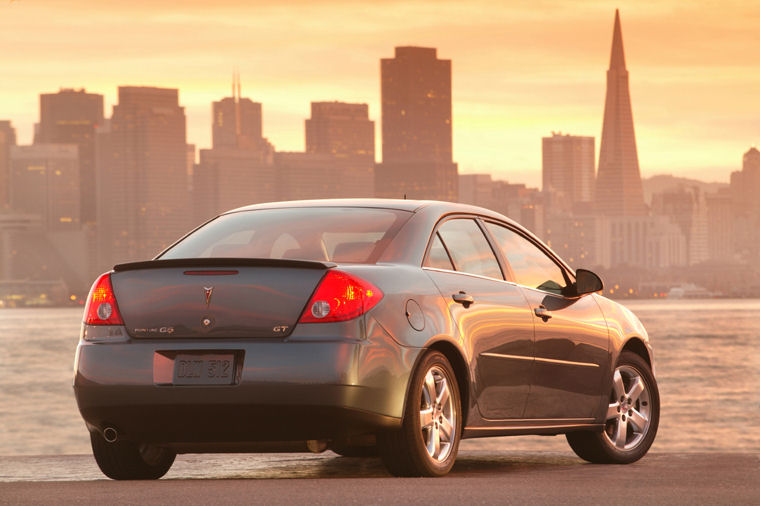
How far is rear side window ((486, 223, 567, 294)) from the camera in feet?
28.9

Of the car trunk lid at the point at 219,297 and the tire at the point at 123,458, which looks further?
the tire at the point at 123,458

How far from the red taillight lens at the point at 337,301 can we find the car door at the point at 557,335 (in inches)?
66.1

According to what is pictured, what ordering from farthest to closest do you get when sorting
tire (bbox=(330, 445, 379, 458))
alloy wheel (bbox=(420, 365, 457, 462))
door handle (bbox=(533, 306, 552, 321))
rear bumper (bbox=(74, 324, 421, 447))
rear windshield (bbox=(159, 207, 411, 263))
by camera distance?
door handle (bbox=(533, 306, 552, 321)) < tire (bbox=(330, 445, 379, 458)) < rear windshield (bbox=(159, 207, 411, 263)) < alloy wheel (bbox=(420, 365, 457, 462)) < rear bumper (bbox=(74, 324, 421, 447))

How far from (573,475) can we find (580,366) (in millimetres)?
966

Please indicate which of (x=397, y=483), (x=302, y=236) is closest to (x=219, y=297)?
(x=302, y=236)

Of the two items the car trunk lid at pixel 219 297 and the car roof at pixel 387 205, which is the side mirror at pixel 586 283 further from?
the car trunk lid at pixel 219 297

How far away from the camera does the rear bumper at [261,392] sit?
7.14 m

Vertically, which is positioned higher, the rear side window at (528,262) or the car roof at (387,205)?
the car roof at (387,205)

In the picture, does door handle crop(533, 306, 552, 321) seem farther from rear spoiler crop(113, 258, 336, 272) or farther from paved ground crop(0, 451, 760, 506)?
rear spoiler crop(113, 258, 336, 272)

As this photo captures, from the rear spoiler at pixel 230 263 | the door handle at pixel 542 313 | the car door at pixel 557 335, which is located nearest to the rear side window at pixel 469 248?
the car door at pixel 557 335

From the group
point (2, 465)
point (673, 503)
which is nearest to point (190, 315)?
point (673, 503)

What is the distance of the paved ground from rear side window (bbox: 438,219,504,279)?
1.11 meters

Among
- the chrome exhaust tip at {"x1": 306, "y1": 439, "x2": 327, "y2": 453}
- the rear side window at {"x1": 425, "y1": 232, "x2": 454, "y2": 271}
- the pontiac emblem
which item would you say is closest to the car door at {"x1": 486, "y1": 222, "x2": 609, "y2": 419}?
the rear side window at {"x1": 425, "y1": 232, "x2": 454, "y2": 271}

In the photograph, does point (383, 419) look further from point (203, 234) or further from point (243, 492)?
point (203, 234)
